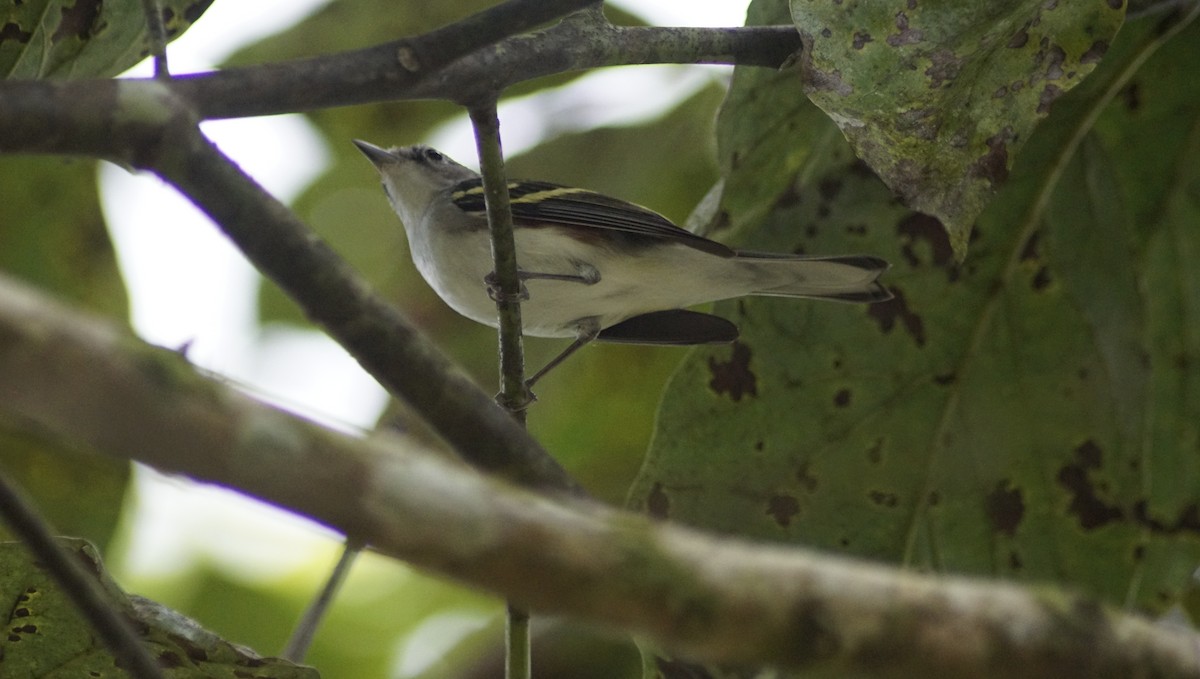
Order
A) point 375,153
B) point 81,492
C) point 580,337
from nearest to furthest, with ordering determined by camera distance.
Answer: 1. point 81,492
2. point 580,337
3. point 375,153

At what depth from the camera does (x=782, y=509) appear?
9.86 feet

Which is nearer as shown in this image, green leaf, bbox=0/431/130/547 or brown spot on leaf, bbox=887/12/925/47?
brown spot on leaf, bbox=887/12/925/47

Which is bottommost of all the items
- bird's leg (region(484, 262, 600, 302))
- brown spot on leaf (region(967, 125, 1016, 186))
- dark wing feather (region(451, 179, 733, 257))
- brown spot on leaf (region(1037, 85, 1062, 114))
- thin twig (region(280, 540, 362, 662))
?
thin twig (region(280, 540, 362, 662))

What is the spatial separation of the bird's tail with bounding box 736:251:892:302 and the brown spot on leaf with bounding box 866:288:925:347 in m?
0.07

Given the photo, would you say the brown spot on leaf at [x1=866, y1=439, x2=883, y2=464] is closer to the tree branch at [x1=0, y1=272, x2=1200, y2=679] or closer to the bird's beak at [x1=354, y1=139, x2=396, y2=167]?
the bird's beak at [x1=354, y1=139, x2=396, y2=167]

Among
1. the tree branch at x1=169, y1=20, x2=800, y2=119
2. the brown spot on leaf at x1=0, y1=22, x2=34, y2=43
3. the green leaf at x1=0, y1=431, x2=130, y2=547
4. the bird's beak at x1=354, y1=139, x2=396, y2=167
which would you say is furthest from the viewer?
the bird's beak at x1=354, y1=139, x2=396, y2=167

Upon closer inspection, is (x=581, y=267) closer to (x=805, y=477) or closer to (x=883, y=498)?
(x=805, y=477)

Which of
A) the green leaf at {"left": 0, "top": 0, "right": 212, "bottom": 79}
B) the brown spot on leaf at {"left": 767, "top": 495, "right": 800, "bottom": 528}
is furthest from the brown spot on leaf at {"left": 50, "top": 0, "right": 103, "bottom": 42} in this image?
the brown spot on leaf at {"left": 767, "top": 495, "right": 800, "bottom": 528}

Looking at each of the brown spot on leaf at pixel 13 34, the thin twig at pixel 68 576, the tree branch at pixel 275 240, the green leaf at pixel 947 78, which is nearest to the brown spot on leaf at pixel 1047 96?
the green leaf at pixel 947 78

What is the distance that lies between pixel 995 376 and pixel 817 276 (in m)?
0.49

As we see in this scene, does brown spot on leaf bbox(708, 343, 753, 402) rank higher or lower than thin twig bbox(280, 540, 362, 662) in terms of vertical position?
higher

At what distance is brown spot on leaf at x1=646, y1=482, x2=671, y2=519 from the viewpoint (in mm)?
2916

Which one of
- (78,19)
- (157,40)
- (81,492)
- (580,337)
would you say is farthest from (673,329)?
(157,40)

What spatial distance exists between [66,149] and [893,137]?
148 centimetres
